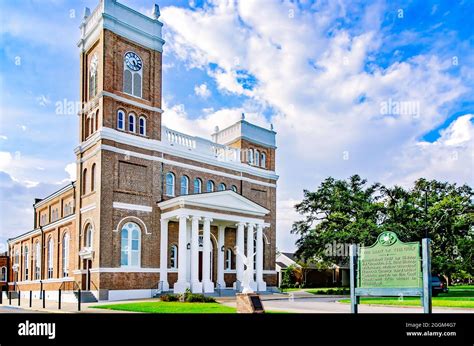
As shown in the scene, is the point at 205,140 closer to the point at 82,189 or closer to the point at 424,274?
the point at 82,189

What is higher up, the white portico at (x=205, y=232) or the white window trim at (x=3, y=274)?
the white portico at (x=205, y=232)

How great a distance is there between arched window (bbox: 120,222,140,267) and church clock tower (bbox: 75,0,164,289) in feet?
2.63

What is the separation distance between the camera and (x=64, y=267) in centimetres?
3350

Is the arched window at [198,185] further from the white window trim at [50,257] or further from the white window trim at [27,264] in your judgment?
the white window trim at [27,264]

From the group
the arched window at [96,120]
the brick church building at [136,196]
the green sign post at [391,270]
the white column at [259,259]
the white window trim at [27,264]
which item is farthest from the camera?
the white window trim at [27,264]

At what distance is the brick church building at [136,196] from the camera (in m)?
29.2

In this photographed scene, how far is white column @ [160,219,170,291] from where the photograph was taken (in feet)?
102

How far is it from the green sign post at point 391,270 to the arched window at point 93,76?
2302 centimetres

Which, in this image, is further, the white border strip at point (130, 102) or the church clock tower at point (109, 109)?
the white border strip at point (130, 102)

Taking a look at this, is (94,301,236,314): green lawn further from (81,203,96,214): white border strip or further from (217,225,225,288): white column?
(217,225,225,288): white column

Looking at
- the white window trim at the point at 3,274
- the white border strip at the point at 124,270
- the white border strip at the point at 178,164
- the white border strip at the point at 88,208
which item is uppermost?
the white border strip at the point at 178,164

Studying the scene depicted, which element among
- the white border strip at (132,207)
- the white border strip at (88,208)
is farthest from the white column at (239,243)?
the white border strip at (88,208)

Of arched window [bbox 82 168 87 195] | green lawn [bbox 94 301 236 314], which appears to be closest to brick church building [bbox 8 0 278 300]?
arched window [bbox 82 168 87 195]

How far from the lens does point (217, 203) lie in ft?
105
